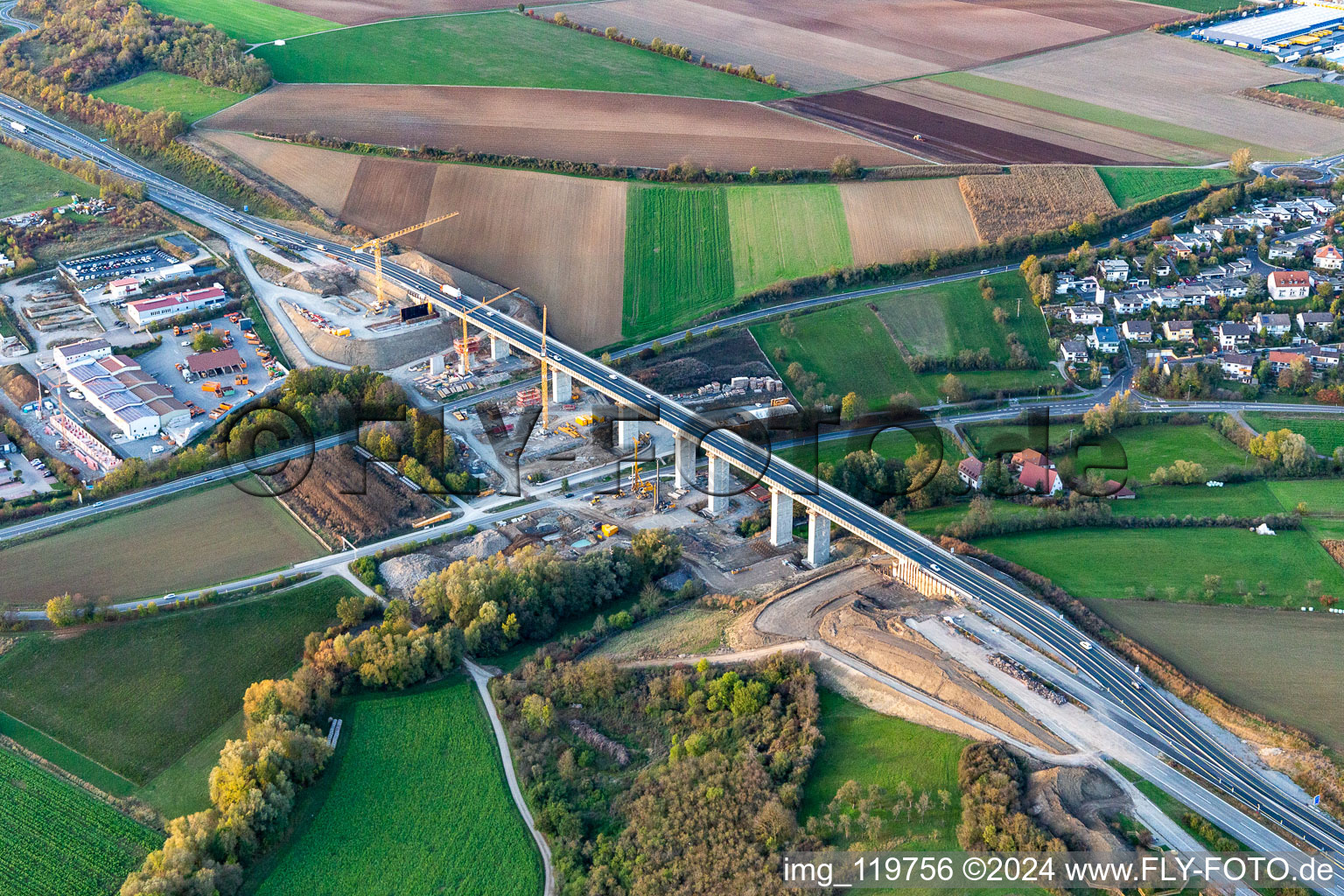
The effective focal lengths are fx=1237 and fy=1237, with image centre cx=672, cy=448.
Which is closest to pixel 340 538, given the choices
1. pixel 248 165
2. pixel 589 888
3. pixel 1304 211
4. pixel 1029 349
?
pixel 589 888

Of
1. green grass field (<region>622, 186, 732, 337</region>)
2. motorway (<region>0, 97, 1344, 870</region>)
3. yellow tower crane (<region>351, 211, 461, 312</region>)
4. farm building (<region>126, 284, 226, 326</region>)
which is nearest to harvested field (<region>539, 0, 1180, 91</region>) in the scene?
green grass field (<region>622, 186, 732, 337</region>)

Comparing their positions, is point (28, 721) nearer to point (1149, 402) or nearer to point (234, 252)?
point (234, 252)

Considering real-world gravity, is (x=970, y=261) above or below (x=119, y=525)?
above

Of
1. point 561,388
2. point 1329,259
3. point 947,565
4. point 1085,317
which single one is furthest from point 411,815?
point 1329,259

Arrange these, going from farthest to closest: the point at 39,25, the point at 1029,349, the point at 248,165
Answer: the point at 39,25 → the point at 248,165 → the point at 1029,349

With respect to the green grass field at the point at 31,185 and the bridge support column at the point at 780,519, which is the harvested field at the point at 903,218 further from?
the green grass field at the point at 31,185

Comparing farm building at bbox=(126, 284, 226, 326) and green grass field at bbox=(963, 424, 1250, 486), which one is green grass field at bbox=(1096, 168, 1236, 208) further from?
farm building at bbox=(126, 284, 226, 326)

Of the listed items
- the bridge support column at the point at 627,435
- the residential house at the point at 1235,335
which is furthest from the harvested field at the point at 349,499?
the residential house at the point at 1235,335
